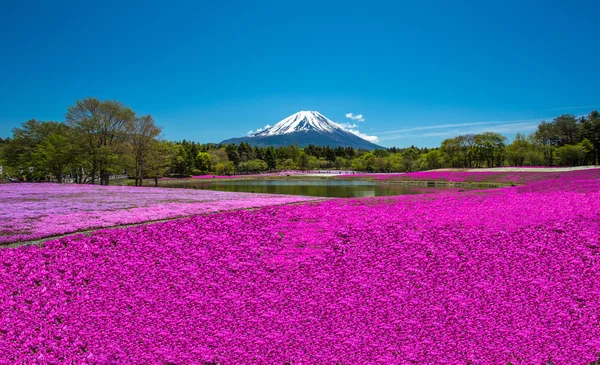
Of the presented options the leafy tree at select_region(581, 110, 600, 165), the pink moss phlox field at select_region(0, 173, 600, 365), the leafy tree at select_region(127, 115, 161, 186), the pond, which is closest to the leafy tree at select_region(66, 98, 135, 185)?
the leafy tree at select_region(127, 115, 161, 186)

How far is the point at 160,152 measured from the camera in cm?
6141

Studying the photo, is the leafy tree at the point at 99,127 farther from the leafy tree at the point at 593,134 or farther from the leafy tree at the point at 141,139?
the leafy tree at the point at 593,134

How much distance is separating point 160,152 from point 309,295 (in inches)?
2357

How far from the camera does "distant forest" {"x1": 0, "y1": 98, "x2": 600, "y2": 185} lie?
47.4 metres

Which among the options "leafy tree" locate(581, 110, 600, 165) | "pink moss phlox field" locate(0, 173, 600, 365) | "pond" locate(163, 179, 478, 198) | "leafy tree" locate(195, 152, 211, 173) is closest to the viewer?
"pink moss phlox field" locate(0, 173, 600, 365)

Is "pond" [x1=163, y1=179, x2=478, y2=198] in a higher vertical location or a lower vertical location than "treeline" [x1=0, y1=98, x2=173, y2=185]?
lower

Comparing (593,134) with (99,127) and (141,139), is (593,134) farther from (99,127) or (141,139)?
(99,127)

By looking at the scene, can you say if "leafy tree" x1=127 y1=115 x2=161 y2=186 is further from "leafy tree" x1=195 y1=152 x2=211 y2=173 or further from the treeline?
"leafy tree" x1=195 y1=152 x2=211 y2=173

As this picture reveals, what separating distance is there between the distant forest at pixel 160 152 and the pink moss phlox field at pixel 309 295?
43.0m

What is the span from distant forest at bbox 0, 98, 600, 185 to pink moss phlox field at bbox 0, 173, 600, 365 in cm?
4304

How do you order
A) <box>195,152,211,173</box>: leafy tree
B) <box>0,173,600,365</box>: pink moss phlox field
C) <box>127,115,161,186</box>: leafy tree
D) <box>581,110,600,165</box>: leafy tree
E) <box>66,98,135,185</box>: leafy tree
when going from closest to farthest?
<box>0,173,600,365</box>: pink moss phlox field, <box>66,98,135,185</box>: leafy tree, <box>127,115,161,186</box>: leafy tree, <box>581,110,600,165</box>: leafy tree, <box>195,152,211,173</box>: leafy tree

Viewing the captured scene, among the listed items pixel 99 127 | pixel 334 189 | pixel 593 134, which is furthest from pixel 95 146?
pixel 593 134

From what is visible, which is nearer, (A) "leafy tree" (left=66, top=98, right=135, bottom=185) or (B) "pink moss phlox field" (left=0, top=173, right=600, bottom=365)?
(B) "pink moss phlox field" (left=0, top=173, right=600, bottom=365)

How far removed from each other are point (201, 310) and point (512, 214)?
1214 cm
